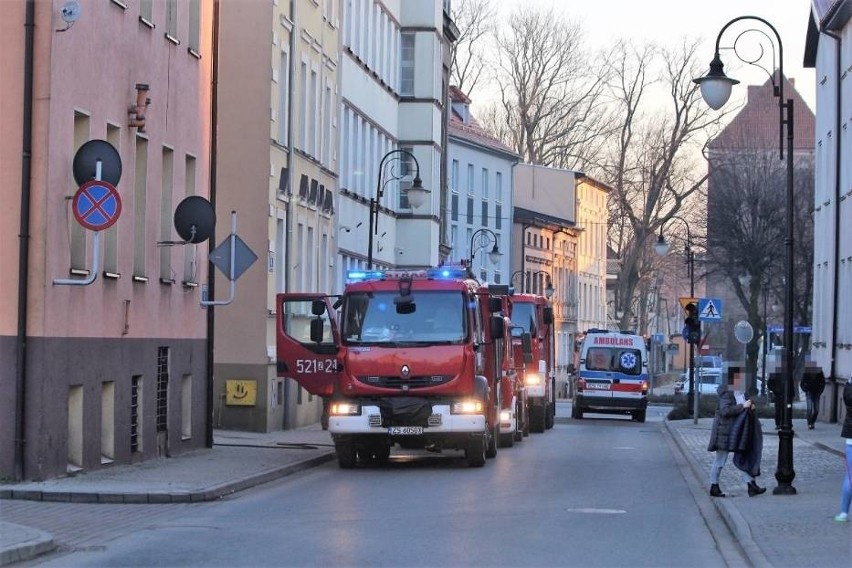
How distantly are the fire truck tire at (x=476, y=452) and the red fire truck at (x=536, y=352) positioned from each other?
488 inches

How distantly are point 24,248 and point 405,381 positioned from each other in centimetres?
731

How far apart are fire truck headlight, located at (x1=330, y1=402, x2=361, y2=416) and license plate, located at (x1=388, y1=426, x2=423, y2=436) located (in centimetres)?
57

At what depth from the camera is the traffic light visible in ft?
131

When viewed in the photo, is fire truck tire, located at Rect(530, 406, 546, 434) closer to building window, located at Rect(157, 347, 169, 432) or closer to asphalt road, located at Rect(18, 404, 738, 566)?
asphalt road, located at Rect(18, 404, 738, 566)

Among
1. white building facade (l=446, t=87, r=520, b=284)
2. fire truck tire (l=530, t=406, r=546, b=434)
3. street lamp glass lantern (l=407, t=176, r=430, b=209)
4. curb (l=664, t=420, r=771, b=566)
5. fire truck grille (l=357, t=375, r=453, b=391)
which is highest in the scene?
white building facade (l=446, t=87, r=520, b=284)

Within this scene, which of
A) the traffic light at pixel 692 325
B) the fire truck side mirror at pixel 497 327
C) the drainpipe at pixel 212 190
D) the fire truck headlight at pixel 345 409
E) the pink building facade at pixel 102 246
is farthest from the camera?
the traffic light at pixel 692 325

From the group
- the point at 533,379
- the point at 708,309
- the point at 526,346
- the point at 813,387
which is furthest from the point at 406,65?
the point at 813,387

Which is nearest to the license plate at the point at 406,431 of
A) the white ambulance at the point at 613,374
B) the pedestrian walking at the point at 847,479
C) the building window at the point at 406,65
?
the pedestrian walking at the point at 847,479

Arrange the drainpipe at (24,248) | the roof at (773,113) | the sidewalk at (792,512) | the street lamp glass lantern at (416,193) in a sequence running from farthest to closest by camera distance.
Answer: the roof at (773,113), the street lamp glass lantern at (416,193), the drainpipe at (24,248), the sidewalk at (792,512)

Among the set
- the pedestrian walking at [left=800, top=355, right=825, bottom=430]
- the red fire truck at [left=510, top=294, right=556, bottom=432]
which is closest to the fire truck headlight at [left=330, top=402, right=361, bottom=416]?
the red fire truck at [left=510, top=294, right=556, bottom=432]

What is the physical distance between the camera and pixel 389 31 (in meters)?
51.6

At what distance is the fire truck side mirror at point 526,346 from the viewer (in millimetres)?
36656

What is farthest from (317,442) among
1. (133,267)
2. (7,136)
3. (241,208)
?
(7,136)

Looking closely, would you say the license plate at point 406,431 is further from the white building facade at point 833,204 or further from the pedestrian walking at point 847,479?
the white building facade at point 833,204
